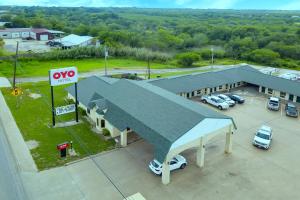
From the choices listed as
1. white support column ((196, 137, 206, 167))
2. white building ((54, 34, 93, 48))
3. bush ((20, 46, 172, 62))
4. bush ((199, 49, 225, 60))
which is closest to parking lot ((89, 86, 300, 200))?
white support column ((196, 137, 206, 167))

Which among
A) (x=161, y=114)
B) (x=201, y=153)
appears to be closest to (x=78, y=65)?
(x=161, y=114)

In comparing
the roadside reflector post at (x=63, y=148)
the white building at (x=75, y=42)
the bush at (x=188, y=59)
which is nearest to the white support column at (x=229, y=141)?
the roadside reflector post at (x=63, y=148)

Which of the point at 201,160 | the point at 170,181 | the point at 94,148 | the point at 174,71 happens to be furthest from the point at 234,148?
the point at 174,71

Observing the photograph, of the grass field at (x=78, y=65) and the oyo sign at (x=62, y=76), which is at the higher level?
the oyo sign at (x=62, y=76)

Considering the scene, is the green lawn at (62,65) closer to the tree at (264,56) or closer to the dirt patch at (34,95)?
the dirt patch at (34,95)

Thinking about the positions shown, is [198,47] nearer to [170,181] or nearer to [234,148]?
[234,148]

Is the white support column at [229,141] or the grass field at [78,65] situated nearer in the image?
the white support column at [229,141]

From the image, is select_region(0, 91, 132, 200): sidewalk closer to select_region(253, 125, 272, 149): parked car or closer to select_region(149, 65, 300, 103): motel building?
select_region(253, 125, 272, 149): parked car
